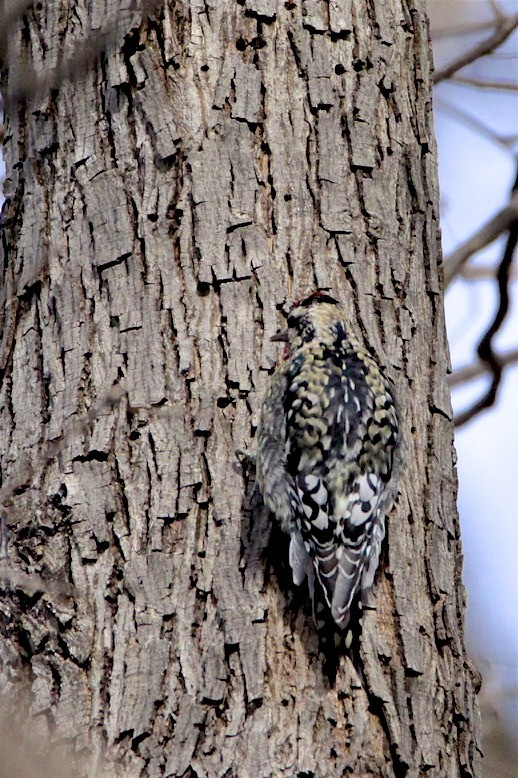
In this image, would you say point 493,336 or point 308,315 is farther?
point 493,336

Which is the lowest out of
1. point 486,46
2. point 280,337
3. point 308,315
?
point 280,337

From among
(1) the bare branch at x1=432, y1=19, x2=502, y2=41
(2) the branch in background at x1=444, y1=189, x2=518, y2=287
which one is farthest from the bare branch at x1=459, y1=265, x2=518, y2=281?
(1) the bare branch at x1=432, y1=19, x2=502, y2=41

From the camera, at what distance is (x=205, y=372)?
132 inches

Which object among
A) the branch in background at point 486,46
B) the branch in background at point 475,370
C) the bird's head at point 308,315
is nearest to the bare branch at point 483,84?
the branch in background at point 486,46

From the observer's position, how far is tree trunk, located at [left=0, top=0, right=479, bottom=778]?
3.01 m

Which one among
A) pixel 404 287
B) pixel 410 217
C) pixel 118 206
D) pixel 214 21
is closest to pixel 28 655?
pixel 118 206

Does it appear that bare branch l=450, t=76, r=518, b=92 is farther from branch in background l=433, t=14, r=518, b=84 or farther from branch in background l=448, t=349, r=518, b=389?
branch in background l=448, t=349, r=518, b=389

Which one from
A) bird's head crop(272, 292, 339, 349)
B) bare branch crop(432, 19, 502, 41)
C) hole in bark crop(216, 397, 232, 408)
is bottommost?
hole in bark crop(216, 397, 232, 408)

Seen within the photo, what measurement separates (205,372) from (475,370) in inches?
88.9

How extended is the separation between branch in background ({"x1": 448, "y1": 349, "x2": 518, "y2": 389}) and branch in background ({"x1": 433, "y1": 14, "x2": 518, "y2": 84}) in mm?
1442

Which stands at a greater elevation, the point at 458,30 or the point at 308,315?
the point at 458,30

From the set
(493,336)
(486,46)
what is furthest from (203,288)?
(486,46)

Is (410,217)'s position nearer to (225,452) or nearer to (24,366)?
(225,452)

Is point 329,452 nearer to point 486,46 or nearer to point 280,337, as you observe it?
point 280,337
